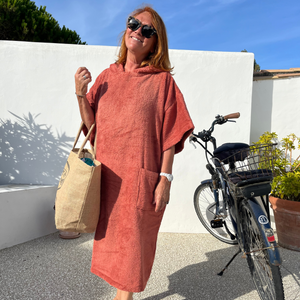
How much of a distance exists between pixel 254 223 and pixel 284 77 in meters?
2.74

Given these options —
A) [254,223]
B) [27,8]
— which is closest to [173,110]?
[254,223]

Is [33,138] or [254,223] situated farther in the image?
[33,138]

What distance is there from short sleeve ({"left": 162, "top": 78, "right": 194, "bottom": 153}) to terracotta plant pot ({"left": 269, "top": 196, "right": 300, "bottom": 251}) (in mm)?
2072

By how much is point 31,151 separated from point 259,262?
301cm

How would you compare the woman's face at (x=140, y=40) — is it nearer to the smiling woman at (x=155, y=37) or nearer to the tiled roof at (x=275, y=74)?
the smiling woman at (x=155, y=37)

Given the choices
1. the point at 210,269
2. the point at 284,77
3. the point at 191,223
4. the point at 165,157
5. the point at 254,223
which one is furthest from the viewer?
the point at 284,77

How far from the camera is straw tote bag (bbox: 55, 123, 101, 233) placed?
1.39m

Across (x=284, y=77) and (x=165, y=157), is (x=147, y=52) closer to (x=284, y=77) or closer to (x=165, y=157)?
(x=165, y=157)

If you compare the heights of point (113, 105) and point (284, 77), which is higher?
point (284, 77)

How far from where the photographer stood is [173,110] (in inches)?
60.1

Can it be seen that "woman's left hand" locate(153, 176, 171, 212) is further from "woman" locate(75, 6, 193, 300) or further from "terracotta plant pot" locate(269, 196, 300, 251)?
"terracotta plant pot" locate(269, 196, 300, 251)

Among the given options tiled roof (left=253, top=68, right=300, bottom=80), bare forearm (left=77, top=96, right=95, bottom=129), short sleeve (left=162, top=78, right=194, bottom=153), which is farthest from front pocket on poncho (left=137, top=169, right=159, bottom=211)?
tiled roof (left=253, top=68, right=300, bottom=80)

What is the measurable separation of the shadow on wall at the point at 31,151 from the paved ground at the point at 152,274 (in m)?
0.88

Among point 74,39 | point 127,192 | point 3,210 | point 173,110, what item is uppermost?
point 74,39
